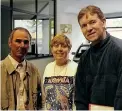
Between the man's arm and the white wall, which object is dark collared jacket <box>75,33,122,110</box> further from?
the white wall

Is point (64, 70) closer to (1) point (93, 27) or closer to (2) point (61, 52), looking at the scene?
(2) point (61, 52)

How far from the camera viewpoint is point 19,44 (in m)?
1.67

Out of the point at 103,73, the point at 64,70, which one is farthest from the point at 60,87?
the point at 103,73

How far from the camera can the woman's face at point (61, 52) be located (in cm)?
179

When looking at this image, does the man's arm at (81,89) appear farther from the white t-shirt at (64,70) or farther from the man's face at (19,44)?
the man's face at (19,44)

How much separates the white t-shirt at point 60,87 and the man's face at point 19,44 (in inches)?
11.1

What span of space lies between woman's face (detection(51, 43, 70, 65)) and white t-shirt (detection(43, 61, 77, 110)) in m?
0.05

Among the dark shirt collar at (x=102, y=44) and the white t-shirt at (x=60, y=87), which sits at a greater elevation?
the dark shirt collar at (x=102, y=44)

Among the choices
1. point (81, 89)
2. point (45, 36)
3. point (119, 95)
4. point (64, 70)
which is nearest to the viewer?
point (119, 95)

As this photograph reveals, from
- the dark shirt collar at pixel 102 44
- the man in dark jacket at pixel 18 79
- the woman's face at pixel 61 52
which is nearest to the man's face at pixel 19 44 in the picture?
the man in dark jacket at pixel 18 79

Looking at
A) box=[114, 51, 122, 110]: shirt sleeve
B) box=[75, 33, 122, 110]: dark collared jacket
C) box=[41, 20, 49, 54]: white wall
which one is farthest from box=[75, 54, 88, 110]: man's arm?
box=[41, 20, 49, 54]: white wall

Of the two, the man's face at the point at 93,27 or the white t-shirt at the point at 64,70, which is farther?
the white t-shirt at the point at 64,70

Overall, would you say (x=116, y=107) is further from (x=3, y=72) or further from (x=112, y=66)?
(x=3, y=72)

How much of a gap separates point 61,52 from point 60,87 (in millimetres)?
Answer: 277
